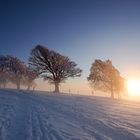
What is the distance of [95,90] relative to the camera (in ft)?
192

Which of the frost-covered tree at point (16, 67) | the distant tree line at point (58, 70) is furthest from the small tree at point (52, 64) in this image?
the frost-covered tree at point (16, 67)

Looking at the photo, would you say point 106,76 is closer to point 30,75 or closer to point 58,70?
point 58,70

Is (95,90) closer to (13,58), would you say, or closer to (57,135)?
(13,58)

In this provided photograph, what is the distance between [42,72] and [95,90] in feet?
57.8

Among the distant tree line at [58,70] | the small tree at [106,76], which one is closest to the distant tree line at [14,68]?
the distant tree line at [58,70]

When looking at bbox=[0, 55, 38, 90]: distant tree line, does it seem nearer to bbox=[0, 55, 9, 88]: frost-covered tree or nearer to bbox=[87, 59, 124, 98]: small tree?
bbox=[0, 55, 9, 88]: frost-covered tree

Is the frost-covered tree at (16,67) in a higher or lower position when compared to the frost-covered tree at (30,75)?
higher

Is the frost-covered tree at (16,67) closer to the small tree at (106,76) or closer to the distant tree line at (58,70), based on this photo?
the distant tree line at (58,70)

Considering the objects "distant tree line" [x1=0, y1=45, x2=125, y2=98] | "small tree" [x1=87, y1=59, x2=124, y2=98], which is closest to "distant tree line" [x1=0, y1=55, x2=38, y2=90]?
"distant tree line" [x1=0, y1=45, x2=125, y2=98]

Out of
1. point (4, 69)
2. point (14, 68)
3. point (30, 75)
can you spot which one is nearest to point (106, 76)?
point (30, 75)

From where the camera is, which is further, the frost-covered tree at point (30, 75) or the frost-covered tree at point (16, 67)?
the frost-covered tree at point (16, 67)

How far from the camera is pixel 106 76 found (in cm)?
5469

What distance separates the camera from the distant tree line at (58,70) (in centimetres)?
4838

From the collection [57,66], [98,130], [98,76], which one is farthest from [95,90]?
[98,130]
